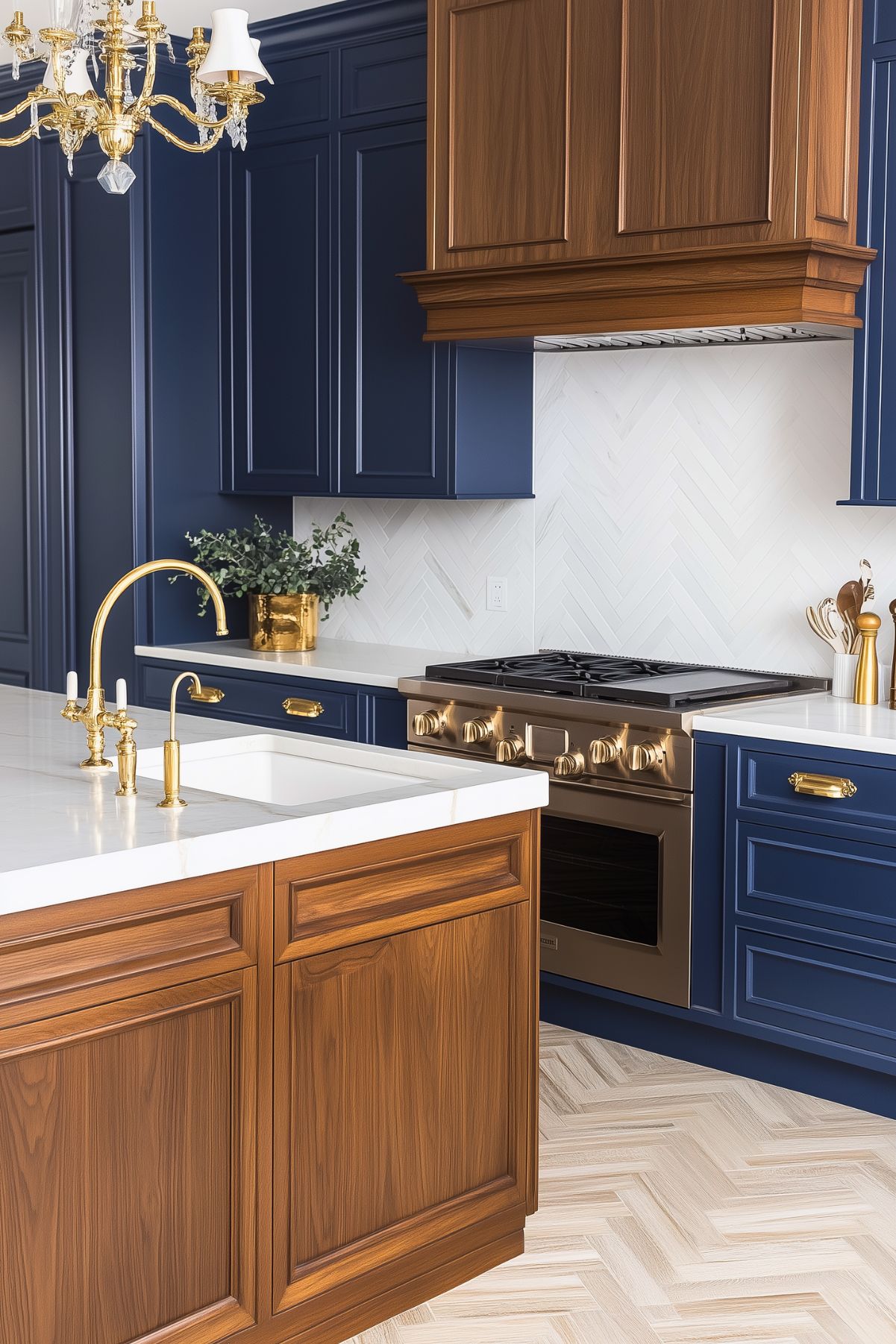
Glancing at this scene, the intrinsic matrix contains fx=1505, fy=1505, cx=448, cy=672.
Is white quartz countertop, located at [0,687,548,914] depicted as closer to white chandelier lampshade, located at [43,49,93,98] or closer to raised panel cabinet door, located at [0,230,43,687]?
white chandelier lampshade, located at [43,49,93,98]

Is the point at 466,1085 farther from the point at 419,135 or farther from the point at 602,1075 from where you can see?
the point at 419,135

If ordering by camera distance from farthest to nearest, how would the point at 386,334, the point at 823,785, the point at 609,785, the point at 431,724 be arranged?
the point at 386,334
the point at 431,724
the point at 609,785
the point at 823,785

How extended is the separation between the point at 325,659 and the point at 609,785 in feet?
4.14

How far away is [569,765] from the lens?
12.7 feet

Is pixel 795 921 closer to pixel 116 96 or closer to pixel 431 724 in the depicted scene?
pixel 431 724

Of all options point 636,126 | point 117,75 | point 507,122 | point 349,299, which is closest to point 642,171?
point 636,126

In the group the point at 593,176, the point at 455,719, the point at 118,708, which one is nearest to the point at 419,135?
the point at 593,176

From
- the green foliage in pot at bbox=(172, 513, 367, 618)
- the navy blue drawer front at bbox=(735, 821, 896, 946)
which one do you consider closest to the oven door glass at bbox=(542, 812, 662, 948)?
the navy blue drawer front at bbox=(735, 821, 896, 946)

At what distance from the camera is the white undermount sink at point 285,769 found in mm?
2750

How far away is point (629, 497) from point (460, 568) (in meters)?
0.71

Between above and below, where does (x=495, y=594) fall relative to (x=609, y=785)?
above

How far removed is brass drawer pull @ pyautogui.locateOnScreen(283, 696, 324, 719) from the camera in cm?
452

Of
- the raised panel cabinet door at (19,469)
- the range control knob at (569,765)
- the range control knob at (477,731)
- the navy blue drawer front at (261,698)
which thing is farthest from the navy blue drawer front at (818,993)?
the raised panel cabinet door at (19,469)

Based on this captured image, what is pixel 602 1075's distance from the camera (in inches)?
149
